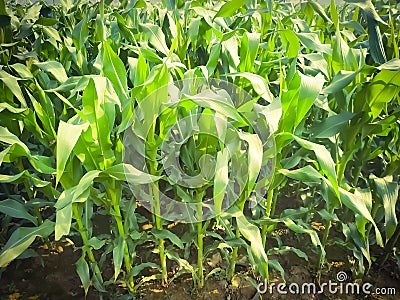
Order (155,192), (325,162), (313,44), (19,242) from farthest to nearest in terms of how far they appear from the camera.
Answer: (313,44), (155,192), (19,242), (325,162)

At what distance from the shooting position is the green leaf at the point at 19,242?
1065mm

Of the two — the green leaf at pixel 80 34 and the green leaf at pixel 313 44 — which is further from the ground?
the green leaf at pixel 80 34

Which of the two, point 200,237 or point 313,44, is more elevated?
point 313,44

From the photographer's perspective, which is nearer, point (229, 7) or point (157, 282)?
point (229, 7)

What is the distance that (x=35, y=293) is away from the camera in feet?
4.78

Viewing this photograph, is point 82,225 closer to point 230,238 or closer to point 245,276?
point 230,238

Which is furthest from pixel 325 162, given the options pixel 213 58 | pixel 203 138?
pixel 213 58

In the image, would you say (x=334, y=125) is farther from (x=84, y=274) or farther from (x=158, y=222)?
(x=84, y=274)

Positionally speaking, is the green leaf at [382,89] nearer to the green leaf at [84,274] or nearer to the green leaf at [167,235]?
the green leaf at [167,235]

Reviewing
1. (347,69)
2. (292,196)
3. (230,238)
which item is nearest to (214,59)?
(347,69)

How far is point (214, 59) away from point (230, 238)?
62 cm

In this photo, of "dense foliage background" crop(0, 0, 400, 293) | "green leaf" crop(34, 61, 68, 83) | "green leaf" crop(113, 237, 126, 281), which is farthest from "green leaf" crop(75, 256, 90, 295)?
"green leaf" crop(34, 61, 68, 83)

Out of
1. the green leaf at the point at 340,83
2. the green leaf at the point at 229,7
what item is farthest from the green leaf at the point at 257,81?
the green leaf at the point at 229,7

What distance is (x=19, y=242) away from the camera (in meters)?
1.10
